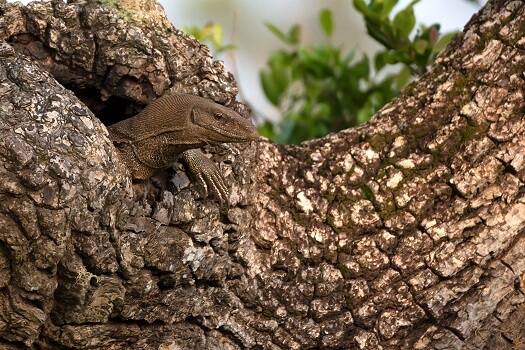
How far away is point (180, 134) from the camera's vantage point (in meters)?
2.84

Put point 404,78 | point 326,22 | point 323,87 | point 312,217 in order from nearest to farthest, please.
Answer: point 312,217 < point 404,78 < point 326,22 < point 323,87

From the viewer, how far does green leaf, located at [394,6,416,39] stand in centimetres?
366

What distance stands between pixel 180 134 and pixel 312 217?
56 cm

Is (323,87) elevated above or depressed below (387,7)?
above

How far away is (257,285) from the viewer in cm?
291

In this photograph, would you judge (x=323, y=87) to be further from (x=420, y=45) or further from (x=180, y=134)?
(x=180, y=134)

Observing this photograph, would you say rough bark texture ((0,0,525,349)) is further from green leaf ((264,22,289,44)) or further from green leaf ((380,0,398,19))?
green leaf ((264,22,289,44))

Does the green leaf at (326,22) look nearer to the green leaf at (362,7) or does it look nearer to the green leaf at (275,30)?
the green leaf at (275,30)

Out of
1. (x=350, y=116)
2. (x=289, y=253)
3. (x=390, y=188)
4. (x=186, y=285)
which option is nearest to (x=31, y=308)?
(x=186, y=285)

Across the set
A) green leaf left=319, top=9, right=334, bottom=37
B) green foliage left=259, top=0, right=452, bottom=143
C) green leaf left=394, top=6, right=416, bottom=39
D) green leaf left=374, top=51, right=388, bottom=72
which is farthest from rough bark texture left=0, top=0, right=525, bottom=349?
green leaf left=319, top=9, right=334, bottom=37

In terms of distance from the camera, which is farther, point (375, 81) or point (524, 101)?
point (375, 81)

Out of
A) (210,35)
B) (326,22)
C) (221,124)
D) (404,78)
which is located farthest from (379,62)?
(221,124)

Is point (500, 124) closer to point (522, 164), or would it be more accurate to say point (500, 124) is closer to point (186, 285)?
point (522, 164)

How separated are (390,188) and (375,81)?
5.88ft
